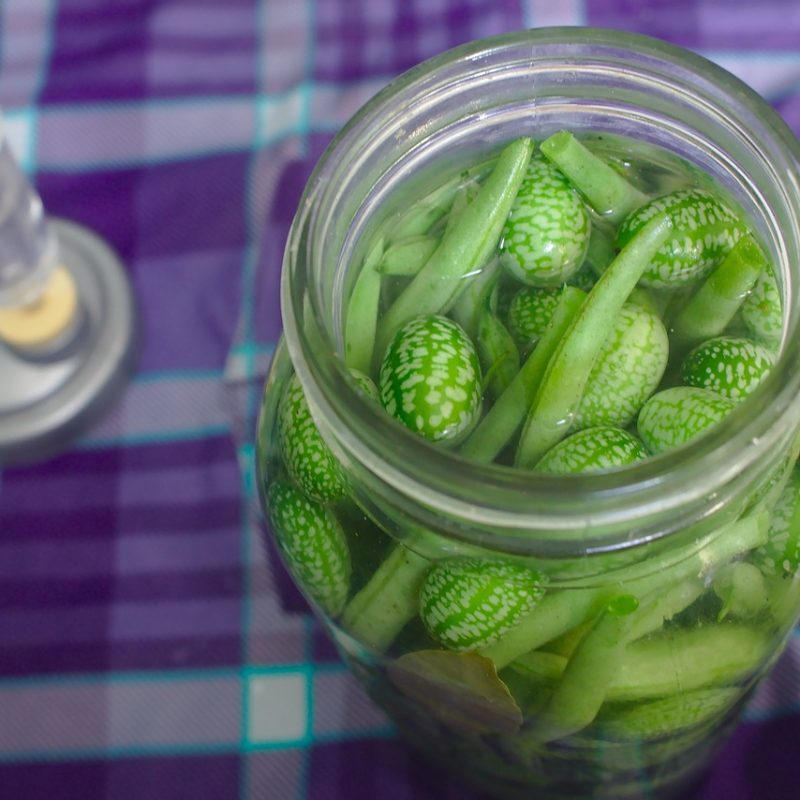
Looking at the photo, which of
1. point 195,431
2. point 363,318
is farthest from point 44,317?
Result: point 363,318

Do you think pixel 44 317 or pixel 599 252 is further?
pixel 44 317

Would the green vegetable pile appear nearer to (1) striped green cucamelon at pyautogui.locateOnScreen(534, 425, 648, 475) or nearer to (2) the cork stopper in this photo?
(1) striped green cucamelon at pyautogui.locateOnScreen(534, 425, 648, 475)

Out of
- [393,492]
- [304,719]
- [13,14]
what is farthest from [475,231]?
[13,14]

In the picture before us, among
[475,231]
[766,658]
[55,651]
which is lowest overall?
[55,651]

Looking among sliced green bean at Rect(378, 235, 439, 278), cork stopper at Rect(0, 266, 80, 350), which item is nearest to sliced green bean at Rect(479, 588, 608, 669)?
sliced green bean at Rect(378, 235, 439, 278)

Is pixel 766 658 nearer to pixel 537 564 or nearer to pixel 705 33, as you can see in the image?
pixel 537 564

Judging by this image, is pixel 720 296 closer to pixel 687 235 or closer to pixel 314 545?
pixel 687 235
